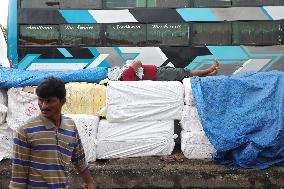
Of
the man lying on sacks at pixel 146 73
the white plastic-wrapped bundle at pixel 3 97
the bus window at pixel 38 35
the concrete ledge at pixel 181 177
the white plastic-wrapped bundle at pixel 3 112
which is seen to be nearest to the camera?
the concrete ledge at pixel 181 177

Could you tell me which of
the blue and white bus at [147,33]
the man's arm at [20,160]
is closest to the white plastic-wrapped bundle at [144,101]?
the man's arm at [20,160]

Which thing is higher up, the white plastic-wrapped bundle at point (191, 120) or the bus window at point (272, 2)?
the bus window at point (272, 2)

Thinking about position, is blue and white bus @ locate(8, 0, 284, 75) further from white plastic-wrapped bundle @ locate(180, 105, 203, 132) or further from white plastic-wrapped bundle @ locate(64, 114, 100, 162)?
white plastic-wrapped bundle @ locate(64, 114, 100, 162)

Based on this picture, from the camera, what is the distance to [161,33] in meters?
9.91

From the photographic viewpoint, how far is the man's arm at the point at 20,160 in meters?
2.54

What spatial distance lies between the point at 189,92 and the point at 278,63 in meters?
5.22

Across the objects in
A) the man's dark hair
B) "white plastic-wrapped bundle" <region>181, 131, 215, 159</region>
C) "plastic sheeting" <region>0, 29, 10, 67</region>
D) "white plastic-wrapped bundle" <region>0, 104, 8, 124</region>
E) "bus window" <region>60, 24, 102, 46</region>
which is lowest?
"white plastic-wrapped bundle" <region>181, 131, 215, 159</region>

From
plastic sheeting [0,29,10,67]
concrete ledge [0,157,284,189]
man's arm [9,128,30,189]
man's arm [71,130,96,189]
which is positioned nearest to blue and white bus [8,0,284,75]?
plastic sheeting [0,29,10,67]

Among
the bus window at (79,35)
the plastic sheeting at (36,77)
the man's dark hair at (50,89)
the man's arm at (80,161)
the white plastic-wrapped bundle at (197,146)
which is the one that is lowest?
the white plastic-wrapped bundle at (197,146)

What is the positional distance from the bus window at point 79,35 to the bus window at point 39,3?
542 millimetres

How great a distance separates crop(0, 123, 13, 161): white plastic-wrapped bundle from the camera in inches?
214

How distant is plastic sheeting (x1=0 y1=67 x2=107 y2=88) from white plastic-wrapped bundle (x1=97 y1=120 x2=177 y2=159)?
0.86 meters

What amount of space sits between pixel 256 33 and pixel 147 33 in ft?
8.29

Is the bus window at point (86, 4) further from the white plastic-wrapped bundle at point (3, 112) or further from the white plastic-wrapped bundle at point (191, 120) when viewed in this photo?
the white plastic-wrapped bundle at point (191, 120)
